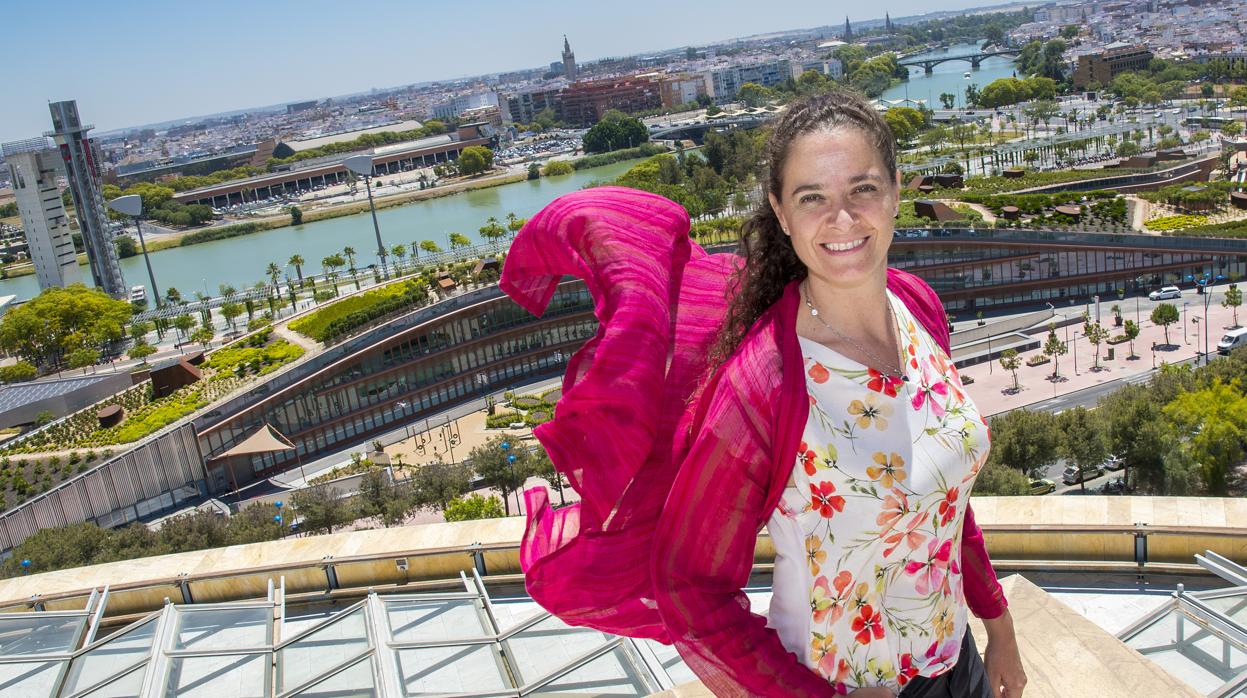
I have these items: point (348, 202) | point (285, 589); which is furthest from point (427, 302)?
point (348, 202)

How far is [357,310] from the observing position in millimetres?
19984

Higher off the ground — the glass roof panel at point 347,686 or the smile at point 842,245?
the smile at point 842,245

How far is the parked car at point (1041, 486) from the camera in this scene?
35.8 ft

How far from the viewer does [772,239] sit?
1.37 meters

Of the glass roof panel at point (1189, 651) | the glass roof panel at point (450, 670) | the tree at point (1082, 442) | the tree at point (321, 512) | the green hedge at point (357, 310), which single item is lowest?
the tree at point (1082, 442)

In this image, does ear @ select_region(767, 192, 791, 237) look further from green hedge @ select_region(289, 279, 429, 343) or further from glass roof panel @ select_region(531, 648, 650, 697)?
green hedge @ select_region(289, 279, 429, 343)

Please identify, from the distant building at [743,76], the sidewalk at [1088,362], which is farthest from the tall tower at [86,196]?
the distant building at [743,76]

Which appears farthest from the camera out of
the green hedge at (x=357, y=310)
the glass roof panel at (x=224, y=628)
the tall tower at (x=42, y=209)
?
the tall tower at (x=42, y=209)

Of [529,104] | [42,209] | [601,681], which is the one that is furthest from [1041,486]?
[529,104]

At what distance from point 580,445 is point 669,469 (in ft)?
0.43

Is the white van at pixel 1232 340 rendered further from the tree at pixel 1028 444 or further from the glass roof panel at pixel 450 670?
the glass roof panel at pixel 450 670

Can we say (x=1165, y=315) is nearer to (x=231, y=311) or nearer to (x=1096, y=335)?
(x=1096, y=335)

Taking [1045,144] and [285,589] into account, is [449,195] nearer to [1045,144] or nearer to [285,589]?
[1045,144]

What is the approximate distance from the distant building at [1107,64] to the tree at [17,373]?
51.0 meters
